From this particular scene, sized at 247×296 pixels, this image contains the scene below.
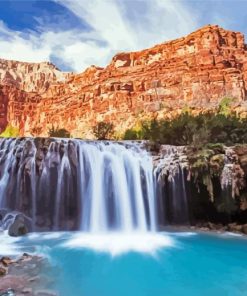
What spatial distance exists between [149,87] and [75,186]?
51.2 m

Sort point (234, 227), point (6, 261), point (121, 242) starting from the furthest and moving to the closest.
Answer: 1. point (234, 227)
2. point (121, 242)
3. point (6, 261)

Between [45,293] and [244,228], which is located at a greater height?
[244,228]

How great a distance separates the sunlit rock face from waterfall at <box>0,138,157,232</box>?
35.8 meters

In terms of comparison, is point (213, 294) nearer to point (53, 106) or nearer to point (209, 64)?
point (209, 64)

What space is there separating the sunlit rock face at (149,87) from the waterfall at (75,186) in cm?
3584

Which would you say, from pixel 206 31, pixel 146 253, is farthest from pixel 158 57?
pixel 146 253

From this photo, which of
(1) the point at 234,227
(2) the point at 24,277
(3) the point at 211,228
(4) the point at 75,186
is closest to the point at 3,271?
(2) the point at 24,277

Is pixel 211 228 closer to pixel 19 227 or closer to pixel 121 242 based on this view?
pixel 121 242

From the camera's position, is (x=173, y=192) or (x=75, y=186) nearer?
(x=75, y=186)

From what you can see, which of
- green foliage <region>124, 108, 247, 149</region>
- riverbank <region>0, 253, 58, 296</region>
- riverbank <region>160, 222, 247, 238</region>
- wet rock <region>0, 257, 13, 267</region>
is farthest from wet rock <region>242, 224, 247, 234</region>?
wet rock <region>0, 257, 13, 267</region>

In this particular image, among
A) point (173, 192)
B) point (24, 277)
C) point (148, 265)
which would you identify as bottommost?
point (148, 265)

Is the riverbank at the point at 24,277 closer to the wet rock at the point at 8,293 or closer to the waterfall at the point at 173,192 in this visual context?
the wet rock at the point at 8,293

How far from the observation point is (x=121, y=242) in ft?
38.6

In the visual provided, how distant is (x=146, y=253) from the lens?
10438mm
